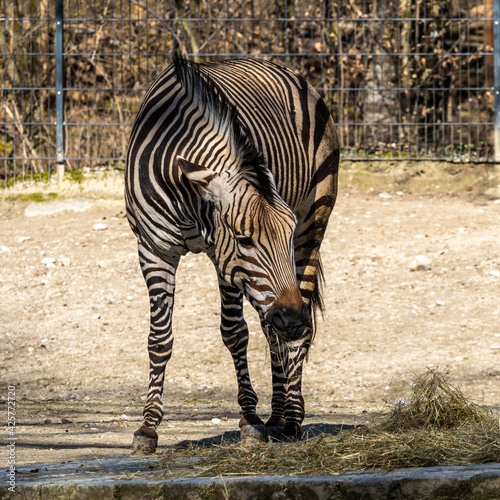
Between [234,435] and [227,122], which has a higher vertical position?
[227,122]

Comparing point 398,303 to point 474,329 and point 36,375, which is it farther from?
point 36,375

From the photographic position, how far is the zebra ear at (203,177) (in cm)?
436

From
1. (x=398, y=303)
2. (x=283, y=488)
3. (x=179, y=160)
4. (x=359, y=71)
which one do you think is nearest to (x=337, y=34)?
(x=359, y=71)

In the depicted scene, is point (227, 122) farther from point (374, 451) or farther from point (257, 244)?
point (374, 451)

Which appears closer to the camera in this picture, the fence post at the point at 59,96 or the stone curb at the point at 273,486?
the stone curb at the point at 273,486

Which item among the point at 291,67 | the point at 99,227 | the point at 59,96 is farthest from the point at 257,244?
the point at 291,67

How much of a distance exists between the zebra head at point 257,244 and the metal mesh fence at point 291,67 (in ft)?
22.7

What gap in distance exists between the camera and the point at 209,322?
329 inches

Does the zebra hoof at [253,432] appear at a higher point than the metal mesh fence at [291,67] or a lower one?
lower

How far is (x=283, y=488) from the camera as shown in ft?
11.1

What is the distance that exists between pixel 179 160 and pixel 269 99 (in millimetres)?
1289

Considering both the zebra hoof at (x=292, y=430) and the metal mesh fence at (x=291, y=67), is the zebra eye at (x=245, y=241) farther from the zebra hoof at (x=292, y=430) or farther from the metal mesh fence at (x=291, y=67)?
the metal mesh fence at (x=291, y=67)

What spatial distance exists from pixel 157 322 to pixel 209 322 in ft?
11.3

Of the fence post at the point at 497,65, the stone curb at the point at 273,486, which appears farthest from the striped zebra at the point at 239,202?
the fence post at the point at 497,65
